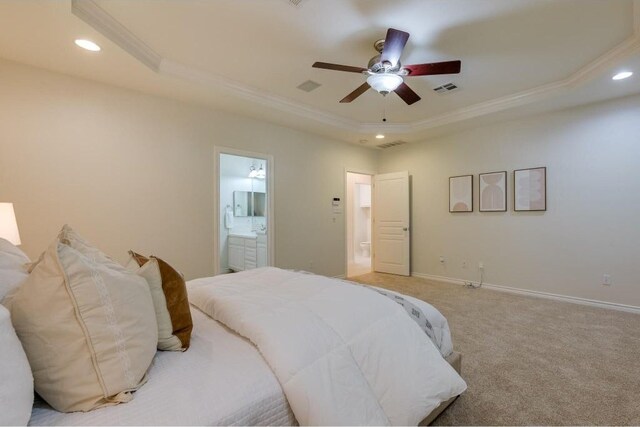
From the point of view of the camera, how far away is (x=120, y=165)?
3.05 meters

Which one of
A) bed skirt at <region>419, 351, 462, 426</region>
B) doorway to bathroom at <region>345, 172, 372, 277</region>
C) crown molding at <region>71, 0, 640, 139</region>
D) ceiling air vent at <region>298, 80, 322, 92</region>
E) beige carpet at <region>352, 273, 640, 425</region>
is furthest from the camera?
doorway to bathroom at <region>345, 172, 372, 277</region>

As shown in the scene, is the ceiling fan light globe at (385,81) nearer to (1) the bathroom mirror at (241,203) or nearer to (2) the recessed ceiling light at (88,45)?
(2) the recessed ceiling light at (88,45)

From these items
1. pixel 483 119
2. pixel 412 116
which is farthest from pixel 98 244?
pixel 483 119

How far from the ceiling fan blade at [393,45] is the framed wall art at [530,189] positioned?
2949mm

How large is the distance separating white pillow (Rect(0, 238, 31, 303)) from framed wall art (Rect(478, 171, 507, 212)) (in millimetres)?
5048

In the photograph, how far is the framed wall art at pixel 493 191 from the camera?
4.29m

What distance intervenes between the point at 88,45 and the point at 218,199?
6.36ft

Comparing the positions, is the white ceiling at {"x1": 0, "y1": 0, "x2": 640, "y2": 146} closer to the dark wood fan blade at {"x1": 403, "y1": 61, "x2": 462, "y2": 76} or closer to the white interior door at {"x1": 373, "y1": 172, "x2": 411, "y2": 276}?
the dark wood fan blade at {"x1": 403, "y1": 61, "x2": 462, "y2": 76}

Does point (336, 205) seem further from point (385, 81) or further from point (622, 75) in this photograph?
point (622, 75)

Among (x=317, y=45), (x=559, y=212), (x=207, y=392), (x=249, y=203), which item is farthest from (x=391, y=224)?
(x=207, y=392)

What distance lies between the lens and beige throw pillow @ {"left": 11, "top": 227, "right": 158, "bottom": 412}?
833 millimetres

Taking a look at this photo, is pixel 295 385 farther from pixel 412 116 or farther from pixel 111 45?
pixel 412 116

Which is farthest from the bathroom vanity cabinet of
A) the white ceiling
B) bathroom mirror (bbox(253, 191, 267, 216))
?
the white ceiling

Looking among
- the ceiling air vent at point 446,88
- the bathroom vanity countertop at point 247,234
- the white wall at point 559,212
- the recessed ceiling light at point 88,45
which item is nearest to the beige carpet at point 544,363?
the white wall at point 559,212
